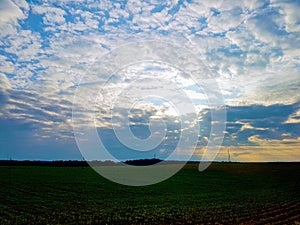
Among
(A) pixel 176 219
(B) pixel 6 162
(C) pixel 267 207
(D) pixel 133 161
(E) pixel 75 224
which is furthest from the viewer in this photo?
(D) pixel 133 161

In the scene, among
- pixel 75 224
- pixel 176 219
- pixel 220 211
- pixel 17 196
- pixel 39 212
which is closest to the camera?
pixel 75 224

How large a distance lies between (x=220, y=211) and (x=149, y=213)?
6514 millimetres

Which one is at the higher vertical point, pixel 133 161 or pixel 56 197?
pixel 133 161

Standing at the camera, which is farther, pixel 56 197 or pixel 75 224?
pixel 56 197

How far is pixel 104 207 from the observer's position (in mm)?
30172

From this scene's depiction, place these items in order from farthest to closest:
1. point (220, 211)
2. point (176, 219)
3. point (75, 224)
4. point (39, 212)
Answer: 1. point (220, 211)
2. point (39, 212)
3. point (176, 219)
4. point (75, 224)

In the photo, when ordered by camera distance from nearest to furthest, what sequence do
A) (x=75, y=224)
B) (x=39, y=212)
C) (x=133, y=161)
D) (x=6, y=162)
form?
1. (x=75, y=224)
2. (x=39, y=212)
3. (x=6, y=162)
4. (x=133, y=161)

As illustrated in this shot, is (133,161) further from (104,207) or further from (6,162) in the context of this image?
(104,207)

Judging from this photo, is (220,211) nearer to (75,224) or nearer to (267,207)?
(267,207)

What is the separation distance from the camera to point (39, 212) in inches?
1046

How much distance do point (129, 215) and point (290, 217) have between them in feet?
42.1

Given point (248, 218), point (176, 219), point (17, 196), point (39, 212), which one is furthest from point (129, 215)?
point (17, 196)

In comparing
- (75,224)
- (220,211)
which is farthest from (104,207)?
(220,211)

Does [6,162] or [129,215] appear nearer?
[129,215]
